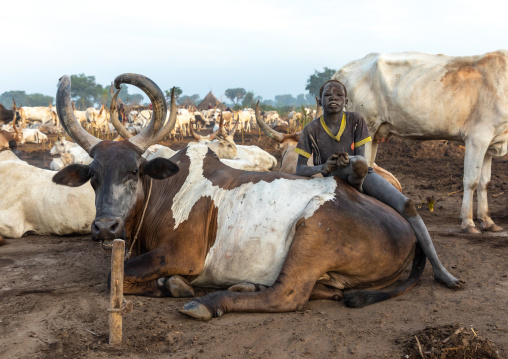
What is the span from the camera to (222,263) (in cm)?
423

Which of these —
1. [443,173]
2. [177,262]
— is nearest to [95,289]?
[177,262]

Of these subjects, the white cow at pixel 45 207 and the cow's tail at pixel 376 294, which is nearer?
the cow's tail at pixel 376 294

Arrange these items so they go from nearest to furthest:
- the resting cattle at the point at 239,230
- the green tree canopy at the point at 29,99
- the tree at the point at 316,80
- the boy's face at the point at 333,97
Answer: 1. the resting cattle at the point at 239,230
2. the boy's face at the point at 333,97
3. the tree at the point at 316,80
4. the green tree canopy at the point at 29,99

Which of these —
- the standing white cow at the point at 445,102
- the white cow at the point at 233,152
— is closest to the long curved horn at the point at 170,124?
the standing white cow at the point at 445,102

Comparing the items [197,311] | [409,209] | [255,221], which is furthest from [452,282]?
[197,311]

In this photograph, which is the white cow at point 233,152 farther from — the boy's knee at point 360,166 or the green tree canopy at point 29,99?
the green tree canopy at point 29,99

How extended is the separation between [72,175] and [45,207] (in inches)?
106

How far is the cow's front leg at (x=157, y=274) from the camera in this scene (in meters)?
4.13

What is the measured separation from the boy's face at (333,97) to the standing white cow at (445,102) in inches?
111

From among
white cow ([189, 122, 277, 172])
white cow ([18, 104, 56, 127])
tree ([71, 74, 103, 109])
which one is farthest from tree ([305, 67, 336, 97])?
white cow ([189, 122, 277, 172])

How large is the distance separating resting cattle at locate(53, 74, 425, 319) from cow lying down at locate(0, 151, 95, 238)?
2.37 m

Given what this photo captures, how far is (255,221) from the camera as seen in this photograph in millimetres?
4215

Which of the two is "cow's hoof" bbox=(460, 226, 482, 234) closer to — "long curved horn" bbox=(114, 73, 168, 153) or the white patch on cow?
the white patch on cow

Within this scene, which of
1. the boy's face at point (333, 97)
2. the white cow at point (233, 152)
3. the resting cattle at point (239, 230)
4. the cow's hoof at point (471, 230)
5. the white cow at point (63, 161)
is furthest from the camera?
the white cow at point (63, 161)
